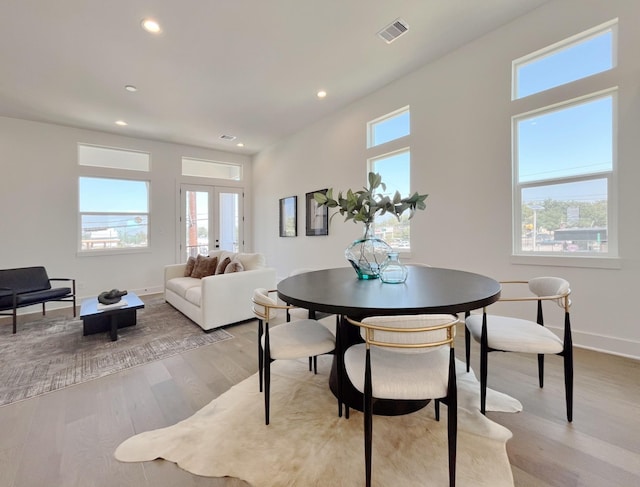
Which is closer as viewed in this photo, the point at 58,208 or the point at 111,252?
the point at 58,208

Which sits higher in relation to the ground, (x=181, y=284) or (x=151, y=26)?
(x=151, y=26)

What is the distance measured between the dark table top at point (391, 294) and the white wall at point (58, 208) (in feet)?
16.2

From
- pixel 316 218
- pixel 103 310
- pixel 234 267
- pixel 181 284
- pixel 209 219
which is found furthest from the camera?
pixel 209 219

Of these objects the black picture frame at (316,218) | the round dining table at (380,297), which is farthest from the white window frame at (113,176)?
the round dining table at (380,297)

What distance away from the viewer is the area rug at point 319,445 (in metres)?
1.31

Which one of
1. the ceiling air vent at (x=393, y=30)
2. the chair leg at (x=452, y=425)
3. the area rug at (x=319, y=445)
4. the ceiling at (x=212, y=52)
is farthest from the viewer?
the ceiling air vent at (x=393, y=30)

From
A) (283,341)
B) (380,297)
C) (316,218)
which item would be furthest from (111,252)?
(380,297)

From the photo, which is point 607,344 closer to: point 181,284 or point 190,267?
point 181,284

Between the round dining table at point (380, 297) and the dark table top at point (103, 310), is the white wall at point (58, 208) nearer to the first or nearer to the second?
the dark table top at point (103, 310)

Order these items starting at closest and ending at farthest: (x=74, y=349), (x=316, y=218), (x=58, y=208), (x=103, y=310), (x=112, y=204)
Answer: (x=74, y=349), (x=103, y=310), (x=58, y=208), (x=316, y=218), (x=112, y=204)

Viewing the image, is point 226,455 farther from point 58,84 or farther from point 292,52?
point 58,84

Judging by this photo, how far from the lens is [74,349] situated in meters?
2.86

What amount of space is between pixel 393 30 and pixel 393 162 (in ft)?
5.41

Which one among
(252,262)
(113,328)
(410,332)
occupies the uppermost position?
(252,262)
